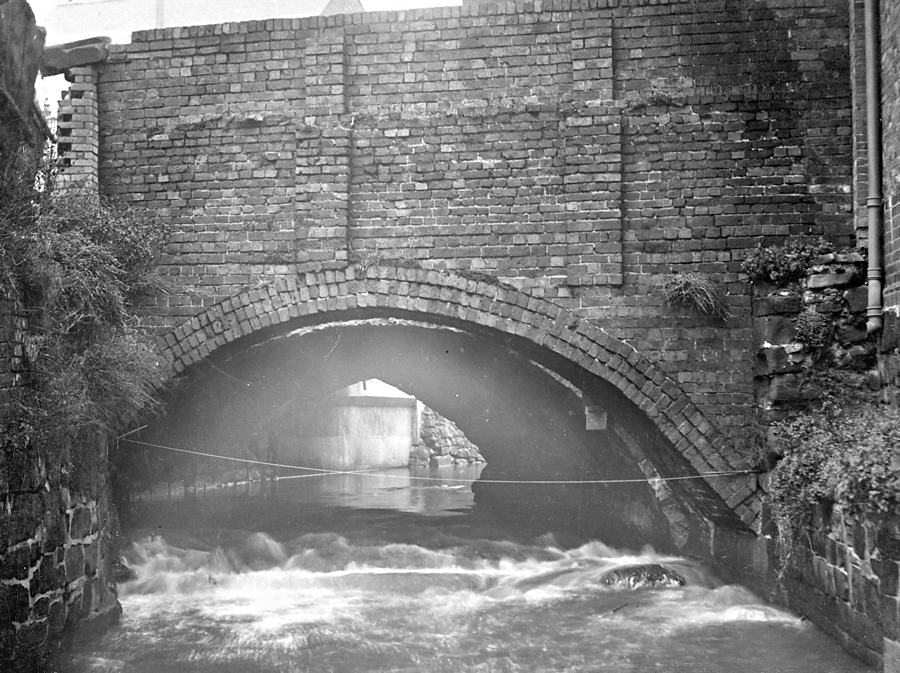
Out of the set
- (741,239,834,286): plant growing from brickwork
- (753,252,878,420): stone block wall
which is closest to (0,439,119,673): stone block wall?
(753,252,878,420): stone block wall

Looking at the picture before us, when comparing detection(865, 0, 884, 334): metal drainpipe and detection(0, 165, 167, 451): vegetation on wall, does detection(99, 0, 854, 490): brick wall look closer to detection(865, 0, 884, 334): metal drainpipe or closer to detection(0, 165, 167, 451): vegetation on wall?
detection(0, 165, 167, 451): vegetation on wall

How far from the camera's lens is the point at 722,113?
8305 millimetres

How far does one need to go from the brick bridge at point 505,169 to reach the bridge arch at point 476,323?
0.02 metres

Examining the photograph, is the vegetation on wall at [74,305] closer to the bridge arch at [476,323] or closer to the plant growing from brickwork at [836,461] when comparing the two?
the bridge arch at [476,323]

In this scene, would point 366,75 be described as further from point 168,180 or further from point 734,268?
point 734,268

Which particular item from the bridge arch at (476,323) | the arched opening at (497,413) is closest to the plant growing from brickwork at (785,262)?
the bridge arch at (476,323)

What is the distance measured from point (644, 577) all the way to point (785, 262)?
333 cm

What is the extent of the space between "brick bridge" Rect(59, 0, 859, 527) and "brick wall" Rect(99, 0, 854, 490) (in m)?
0.02

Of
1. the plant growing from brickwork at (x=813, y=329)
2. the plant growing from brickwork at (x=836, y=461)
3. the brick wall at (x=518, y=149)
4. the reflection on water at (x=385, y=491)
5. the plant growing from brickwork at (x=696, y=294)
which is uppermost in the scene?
the brick wall at (x=518, y=149)

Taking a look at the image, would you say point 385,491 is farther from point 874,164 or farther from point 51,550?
point 874,164

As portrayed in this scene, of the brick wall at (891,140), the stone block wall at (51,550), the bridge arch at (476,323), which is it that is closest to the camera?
the stone block wall at (51,550)

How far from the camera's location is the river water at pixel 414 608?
6324mm

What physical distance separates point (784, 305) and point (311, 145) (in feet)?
15.4

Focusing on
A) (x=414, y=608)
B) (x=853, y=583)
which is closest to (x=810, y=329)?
(x=853, y=583)
